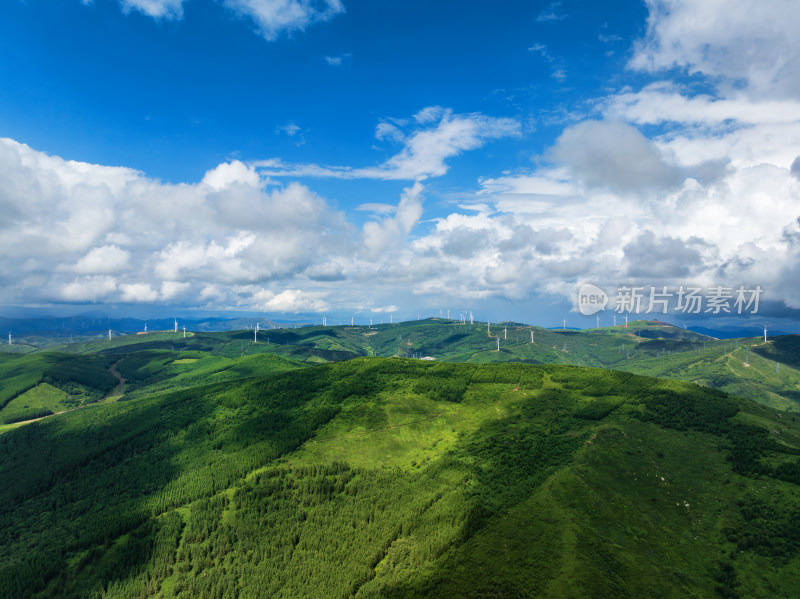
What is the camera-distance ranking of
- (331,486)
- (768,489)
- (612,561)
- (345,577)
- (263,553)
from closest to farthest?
(612,561) → (345,577) → (768,489) → (263,553) → (331,486)

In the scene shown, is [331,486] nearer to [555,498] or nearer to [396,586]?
[396,586]

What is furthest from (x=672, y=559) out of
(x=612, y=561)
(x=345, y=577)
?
(x=345, y=577)

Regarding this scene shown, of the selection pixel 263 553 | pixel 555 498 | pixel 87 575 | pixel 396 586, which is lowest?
pixel 87 575

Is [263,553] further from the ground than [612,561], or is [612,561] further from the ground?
[612,561]

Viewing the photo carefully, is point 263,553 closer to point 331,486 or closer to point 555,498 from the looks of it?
point 331,486

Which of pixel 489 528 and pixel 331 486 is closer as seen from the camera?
pixel 489 528

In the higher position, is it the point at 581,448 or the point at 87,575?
the point at 581,448

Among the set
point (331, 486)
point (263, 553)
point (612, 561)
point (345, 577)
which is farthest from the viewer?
point (331, 486)

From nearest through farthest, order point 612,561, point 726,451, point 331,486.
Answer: point 612,561 < point 726,451 < point 331,486

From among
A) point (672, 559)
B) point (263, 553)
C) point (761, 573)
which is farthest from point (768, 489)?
point (263, 553)
